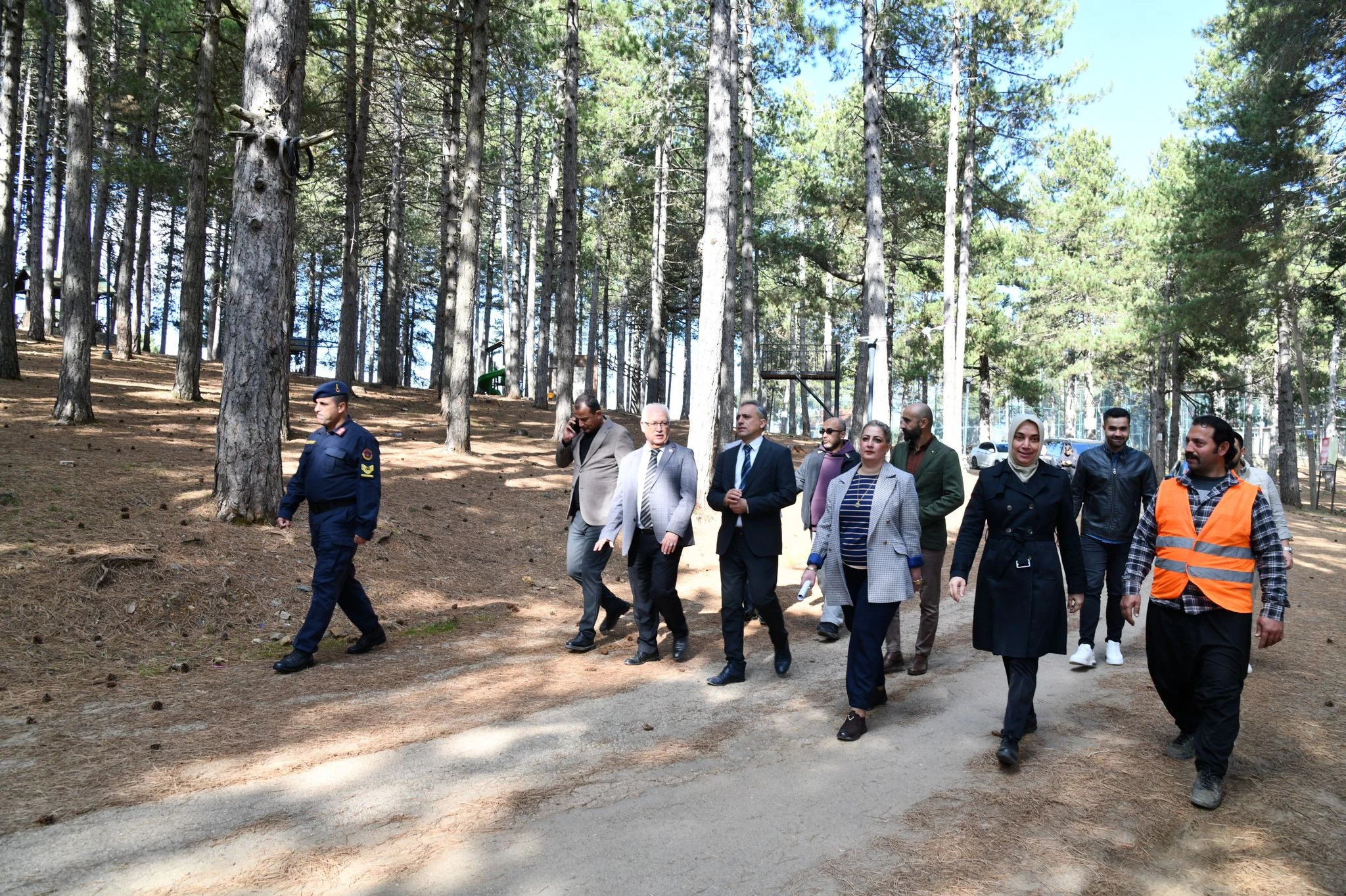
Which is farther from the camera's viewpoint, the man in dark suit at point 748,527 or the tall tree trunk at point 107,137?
the tall tree trunk at point 107,137

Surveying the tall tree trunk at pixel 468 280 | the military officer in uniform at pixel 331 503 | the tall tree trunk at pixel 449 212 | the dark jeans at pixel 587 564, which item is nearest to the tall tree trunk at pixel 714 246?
the tall tree trunk at pixel 468 280

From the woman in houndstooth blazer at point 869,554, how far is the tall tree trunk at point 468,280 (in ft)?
35.2

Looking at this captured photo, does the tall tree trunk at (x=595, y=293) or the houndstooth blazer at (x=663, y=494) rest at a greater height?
the tall tree trunk at (x=595, y=293)

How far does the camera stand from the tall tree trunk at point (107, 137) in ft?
69.7

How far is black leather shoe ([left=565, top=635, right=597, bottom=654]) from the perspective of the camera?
747cm

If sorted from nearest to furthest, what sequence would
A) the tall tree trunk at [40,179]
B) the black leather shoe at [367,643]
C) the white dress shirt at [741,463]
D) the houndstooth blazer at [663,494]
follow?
the white dress shirt at [741,463] → the houndstooth blazer at [663,494] → the black leather shoe at [367,643] → the tall tree trunk at [40,179]

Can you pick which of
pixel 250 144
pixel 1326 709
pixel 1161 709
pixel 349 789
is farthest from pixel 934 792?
pixel 250 144

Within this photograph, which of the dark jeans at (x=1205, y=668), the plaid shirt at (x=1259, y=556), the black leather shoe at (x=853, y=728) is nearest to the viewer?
the dark jeans at (x=1205, y=668)

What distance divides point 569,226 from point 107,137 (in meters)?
16.8

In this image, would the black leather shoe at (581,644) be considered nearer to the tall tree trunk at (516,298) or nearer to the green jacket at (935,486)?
the green jacket at (935,486)

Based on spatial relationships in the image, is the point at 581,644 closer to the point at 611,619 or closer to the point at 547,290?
the point at 611,619

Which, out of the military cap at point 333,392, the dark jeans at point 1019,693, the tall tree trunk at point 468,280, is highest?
the tall tree trunk at point 468,280

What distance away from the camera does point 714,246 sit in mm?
12867

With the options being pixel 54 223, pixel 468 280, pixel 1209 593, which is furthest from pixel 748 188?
pixel 54 223
